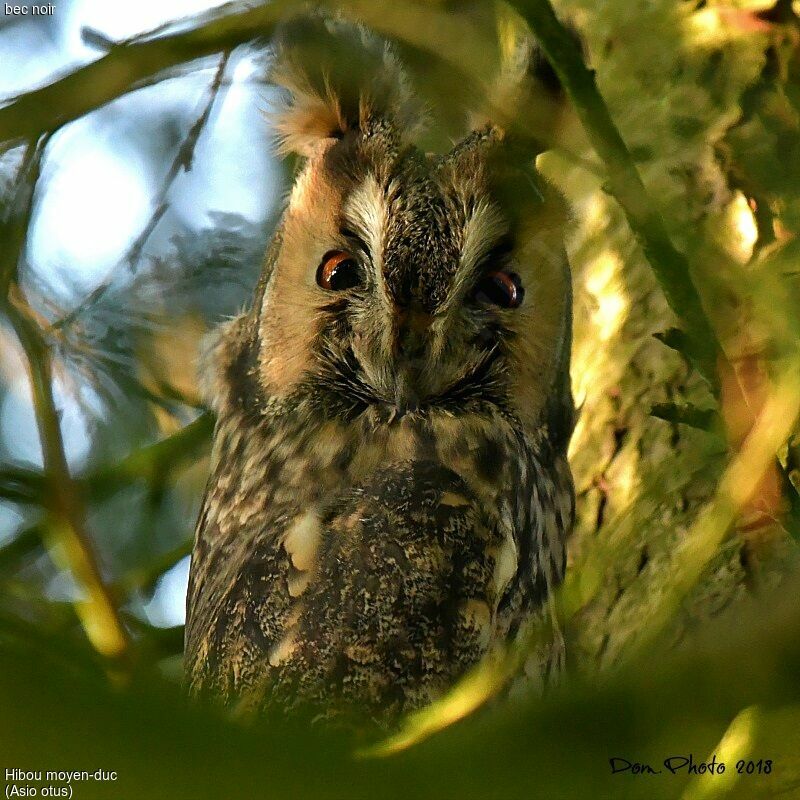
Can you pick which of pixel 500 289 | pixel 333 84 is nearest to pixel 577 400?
pixel 500 289

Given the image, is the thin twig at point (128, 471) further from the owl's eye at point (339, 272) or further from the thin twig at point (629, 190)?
the thin twig at point (629, 190)

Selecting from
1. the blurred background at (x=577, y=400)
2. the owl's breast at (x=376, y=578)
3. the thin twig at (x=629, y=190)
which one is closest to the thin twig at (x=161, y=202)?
the blurred background at (x=577, y=400)

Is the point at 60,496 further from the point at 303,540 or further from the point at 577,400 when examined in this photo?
the point at 577,400

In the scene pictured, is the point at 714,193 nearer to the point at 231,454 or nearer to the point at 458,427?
the point at 458,427

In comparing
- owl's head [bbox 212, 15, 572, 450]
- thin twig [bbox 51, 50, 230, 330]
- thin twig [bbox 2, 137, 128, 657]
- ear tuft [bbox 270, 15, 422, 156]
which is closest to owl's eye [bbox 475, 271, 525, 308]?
owl's head [bbox 212, 15, 572, 450]

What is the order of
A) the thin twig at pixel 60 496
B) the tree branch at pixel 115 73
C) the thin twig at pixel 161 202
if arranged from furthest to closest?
1. the thin twig at pixel 161 202
2. the thin twig at pixel 60 496
3. the tree branch at pixel 115 73
